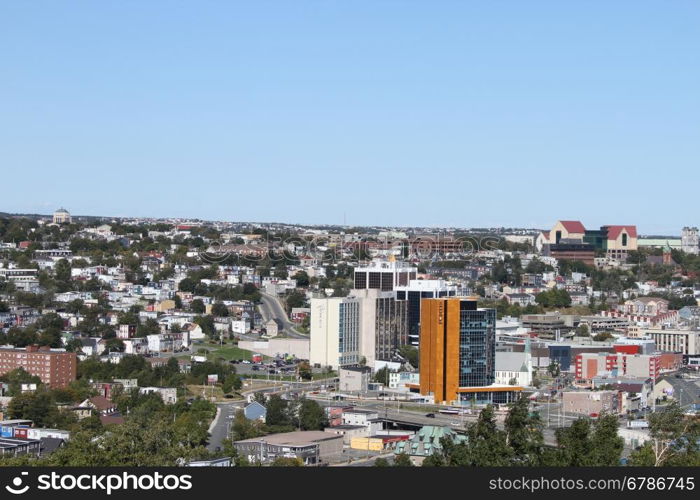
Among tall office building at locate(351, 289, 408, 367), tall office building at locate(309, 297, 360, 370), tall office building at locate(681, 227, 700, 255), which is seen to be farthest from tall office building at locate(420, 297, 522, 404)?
tall office building at locate(681, 227, 700, 255)

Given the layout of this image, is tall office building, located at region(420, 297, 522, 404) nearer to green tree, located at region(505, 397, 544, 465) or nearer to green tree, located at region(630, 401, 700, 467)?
green tree, located at region(630, 401, 700, 467)

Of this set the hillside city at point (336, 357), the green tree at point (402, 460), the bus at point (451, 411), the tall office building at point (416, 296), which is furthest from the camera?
the tall office building at point (416, 296)

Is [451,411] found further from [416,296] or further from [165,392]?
[416,296]

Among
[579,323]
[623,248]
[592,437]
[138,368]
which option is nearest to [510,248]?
[623,248]

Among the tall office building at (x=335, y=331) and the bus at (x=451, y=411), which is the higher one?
the tall office building at (x=335, y=331)

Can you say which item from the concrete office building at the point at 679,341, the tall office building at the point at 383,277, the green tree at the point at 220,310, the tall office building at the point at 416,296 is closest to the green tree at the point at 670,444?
the tall office building at the point at 416,296

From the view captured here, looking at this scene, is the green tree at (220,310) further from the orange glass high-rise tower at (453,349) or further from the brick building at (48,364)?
the orange glass high-rise tower at (453,349)
